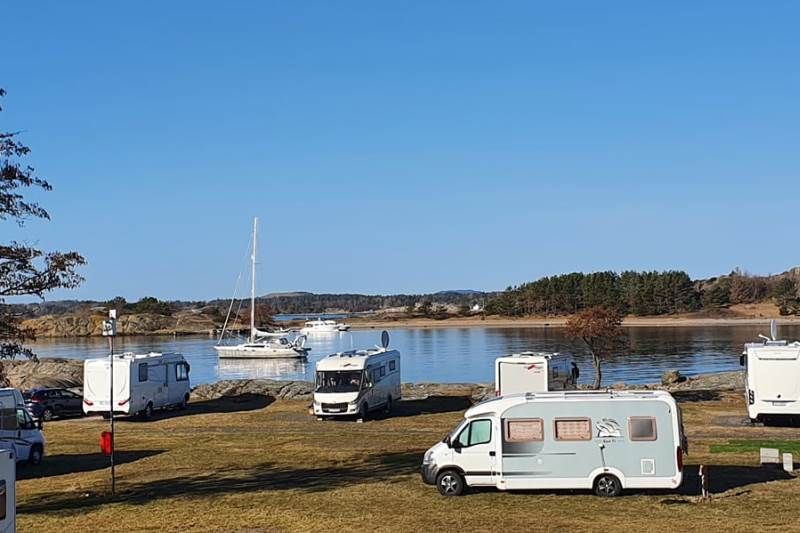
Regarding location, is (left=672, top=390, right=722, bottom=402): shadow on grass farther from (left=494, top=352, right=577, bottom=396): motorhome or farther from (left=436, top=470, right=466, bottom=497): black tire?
(left=436, top=470, right=466, bottom=497): black tire

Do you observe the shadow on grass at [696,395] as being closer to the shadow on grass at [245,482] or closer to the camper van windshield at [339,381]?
the camper van windshield at [339,381]

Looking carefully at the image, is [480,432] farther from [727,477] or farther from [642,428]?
[727,477]

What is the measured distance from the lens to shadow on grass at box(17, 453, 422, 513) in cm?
1955

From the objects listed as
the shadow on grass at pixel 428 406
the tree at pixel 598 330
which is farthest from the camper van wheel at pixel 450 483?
the tree at pixel 598 330

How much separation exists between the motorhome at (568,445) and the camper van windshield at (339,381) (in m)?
14.9

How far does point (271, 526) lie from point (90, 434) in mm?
17894

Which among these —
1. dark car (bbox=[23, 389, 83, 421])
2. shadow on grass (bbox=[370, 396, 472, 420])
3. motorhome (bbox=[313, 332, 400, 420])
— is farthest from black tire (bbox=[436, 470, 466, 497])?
dark car (bbox=[23, 389, 83, 421])

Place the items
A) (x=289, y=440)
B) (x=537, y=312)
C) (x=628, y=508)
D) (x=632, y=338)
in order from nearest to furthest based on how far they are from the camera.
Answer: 1. (x=628, y=508)
2. (x=289, y=440)
3. (x=632, y=338)
4. (x=537, y=312)

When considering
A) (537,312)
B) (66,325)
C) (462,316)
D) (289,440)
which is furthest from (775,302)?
(289,440)

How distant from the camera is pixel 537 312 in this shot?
17075cm

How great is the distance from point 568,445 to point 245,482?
26.5 feet

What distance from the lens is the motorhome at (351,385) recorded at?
33.2m

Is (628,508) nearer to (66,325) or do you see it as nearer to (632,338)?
(632,338)

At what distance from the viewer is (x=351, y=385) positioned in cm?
3366
